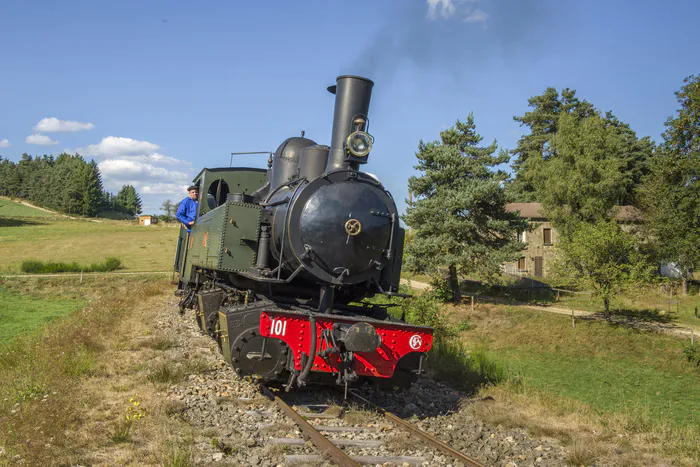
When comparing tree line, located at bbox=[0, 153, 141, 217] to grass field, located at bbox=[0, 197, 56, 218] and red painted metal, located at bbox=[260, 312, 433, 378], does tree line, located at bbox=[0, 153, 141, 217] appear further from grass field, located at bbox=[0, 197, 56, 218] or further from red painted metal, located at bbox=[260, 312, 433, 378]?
red painted metal, located at bbox=[260, 312, 433, 378]

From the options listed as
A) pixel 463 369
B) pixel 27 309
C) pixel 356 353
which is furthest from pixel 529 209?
pixel 356 353

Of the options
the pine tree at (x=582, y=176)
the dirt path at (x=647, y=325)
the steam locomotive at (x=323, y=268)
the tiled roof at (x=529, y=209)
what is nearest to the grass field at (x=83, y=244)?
the dirt path at (x=647, y=325)

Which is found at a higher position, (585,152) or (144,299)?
(585,152)

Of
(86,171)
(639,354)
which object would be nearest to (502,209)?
(639,354)

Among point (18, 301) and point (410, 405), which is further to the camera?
point (18, 301)

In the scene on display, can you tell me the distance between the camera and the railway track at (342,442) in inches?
189

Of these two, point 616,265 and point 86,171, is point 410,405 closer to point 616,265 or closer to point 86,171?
point 616,265

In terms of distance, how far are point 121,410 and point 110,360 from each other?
2.63 metres

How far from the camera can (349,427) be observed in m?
5.84

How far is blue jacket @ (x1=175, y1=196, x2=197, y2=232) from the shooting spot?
11.3m

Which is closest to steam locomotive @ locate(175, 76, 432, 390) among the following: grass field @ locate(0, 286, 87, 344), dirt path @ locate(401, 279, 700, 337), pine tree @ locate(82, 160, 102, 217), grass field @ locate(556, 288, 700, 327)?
grass field @ locate(0, 286, 87, 344)

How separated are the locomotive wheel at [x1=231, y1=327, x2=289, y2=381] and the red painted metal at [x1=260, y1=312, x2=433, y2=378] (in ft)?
0.97

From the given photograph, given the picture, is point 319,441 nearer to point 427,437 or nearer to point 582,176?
point 427,437

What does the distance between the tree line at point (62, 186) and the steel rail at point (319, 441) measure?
9608 centimetres
